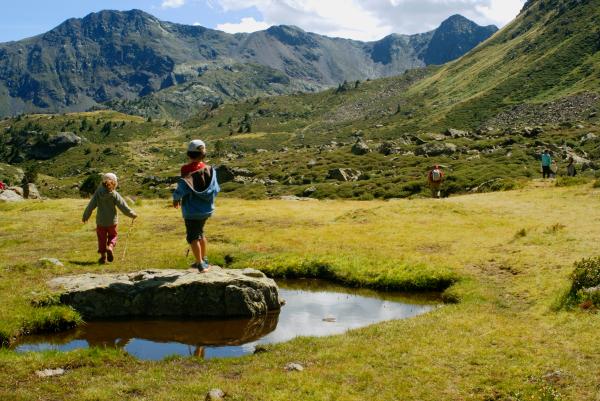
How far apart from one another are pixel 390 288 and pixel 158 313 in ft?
28.3

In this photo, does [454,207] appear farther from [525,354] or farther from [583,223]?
[525,354]

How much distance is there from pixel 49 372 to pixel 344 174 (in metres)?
110

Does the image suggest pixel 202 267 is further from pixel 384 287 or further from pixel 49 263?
pixel 49 263

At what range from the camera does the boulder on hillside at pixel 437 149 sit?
12782cm

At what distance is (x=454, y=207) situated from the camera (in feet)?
116

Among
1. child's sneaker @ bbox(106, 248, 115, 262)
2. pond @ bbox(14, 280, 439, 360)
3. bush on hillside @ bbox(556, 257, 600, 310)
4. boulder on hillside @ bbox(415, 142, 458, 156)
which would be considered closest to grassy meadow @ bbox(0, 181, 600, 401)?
child's sneaker @ bbox(106, 248, 115, 262)

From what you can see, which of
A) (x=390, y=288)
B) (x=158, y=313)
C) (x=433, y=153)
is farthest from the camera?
(x=433, y=153)

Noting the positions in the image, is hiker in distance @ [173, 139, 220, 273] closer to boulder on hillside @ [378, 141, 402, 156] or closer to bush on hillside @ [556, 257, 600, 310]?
bush on hillside @ [556, 257, 600, 310]

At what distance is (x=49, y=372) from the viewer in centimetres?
1155

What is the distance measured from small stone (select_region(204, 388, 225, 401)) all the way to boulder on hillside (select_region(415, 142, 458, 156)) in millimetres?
122029

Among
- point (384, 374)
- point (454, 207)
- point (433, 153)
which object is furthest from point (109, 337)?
point (433, 153)

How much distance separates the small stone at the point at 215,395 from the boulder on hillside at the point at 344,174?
10812 centimetres

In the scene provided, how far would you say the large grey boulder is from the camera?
55.1 feet

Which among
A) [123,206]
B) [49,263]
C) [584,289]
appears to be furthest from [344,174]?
[584,289]
